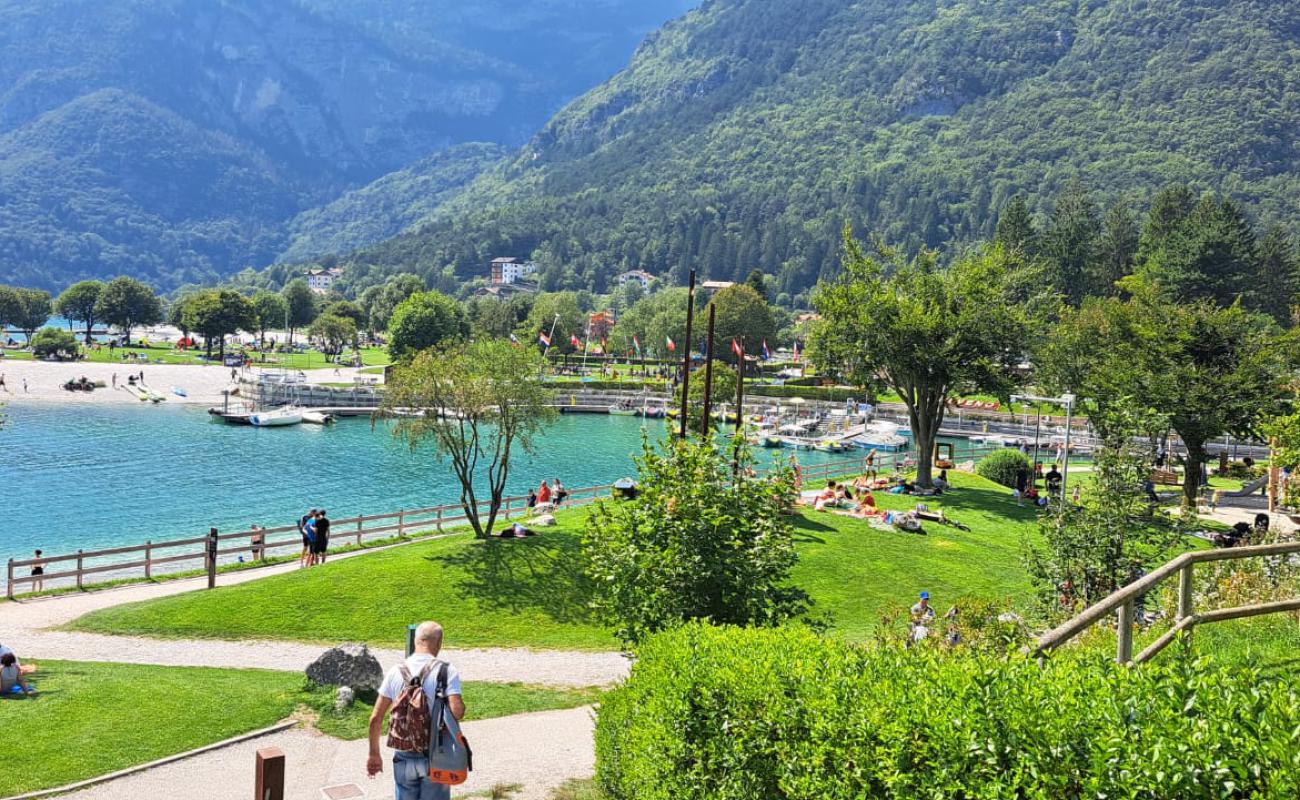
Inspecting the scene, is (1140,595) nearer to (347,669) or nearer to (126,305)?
(347,669)

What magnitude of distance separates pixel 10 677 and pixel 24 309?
157400 mm

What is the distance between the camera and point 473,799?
1162 cm

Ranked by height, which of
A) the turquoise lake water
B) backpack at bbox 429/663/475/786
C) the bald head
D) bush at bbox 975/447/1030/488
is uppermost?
the bald head

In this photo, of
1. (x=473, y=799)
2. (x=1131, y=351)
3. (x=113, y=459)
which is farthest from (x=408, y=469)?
(x=473, y=799)

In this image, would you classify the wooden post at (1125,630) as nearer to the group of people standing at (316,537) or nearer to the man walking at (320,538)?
the group of people standing at (316,537)

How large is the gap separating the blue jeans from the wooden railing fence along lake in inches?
746

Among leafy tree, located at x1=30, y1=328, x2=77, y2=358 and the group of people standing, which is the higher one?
leafy tree, located at x1=30, y1=328, x2=77, y2=358

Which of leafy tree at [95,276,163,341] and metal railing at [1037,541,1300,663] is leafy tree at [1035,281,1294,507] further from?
leafy tree at [95,276,163,341]

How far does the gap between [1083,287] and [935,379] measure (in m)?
Answer: 81.3

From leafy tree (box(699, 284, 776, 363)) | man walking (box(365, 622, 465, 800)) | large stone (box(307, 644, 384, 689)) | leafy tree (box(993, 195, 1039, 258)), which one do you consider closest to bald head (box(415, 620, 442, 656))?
man walking (box(365, 622, 465, 800))

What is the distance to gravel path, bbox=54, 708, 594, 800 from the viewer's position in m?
11.8

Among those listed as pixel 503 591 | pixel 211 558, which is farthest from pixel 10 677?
pixel 503 591

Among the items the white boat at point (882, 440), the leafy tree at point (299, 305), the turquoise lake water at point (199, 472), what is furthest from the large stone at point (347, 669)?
the leafy tree at point (299, 305)

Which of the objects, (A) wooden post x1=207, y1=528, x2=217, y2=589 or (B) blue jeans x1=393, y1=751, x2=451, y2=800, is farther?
(A) wooden post x1=207, y1=528, x2=217, y2=589
